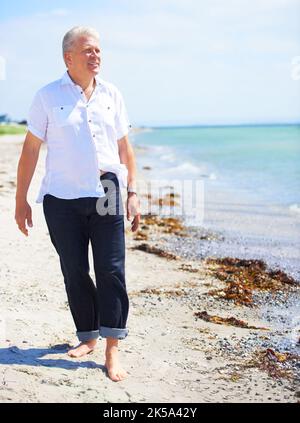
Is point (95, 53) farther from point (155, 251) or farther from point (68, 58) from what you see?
point (155, 251)

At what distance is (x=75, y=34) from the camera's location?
4.06 metres

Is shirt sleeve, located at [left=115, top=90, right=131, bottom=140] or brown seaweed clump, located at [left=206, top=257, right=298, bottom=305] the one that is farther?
brown seaweed clump, located at [left=206, top=257, right=298, bottom=305]

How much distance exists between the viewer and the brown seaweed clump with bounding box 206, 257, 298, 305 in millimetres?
6801

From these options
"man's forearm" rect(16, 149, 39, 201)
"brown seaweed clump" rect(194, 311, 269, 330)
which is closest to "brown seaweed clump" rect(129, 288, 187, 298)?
"brown seaweed clump" rect(194, 311, 269, 330)

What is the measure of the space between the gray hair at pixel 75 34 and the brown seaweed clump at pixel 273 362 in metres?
2.50

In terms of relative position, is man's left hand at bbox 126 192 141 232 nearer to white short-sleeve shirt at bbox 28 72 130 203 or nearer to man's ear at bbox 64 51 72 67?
white short-sleeve shirt at bbox 28 72 130 203

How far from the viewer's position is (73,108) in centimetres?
413

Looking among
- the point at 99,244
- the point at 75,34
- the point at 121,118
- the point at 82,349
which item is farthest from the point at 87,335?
the point at 75,34

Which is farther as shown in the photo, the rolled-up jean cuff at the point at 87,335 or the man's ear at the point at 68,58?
the rolled-up jean cuff at the point at 87,335

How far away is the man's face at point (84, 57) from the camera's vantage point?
405cm

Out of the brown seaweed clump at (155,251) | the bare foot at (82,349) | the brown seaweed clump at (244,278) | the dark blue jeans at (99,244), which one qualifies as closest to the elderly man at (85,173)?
the dark blue jeans at (99,244)

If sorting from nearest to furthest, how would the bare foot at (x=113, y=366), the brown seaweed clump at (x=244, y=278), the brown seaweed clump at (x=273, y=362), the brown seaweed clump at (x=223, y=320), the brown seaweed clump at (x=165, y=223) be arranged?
the bare foot at (x=113, y=366) < the brown seaweed clump at (x=273, y=362) < the brown seaweed clump at (x=223, y=320) < the brown seaweed clump at (x=244, y=278) < the brown seaweed clump at (x=165, y=223)

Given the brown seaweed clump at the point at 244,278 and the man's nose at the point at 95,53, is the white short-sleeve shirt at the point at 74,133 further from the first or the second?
the brown seaweed clump at the point at 244,278

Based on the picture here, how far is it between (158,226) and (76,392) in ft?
24.1
